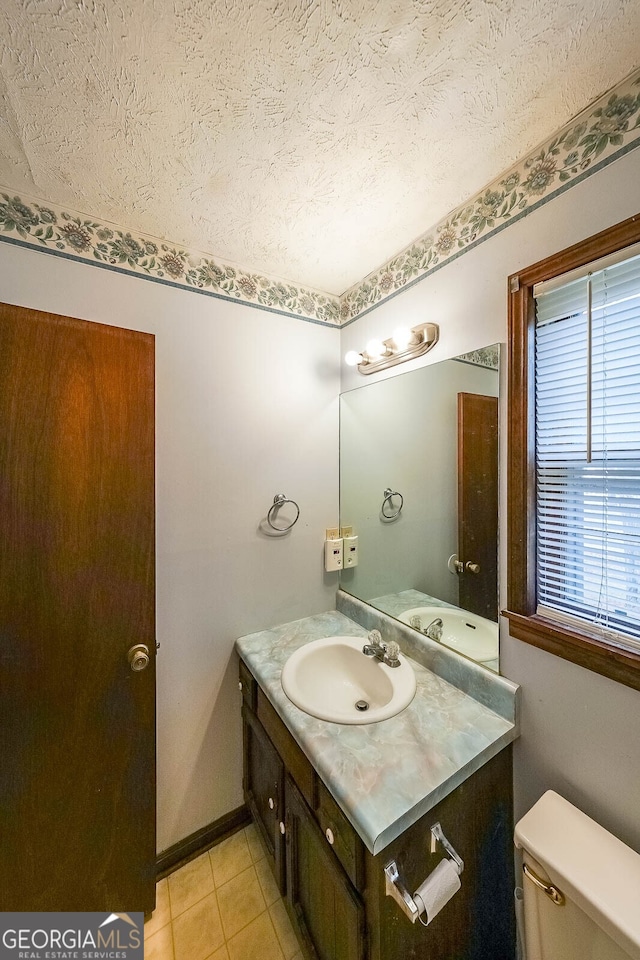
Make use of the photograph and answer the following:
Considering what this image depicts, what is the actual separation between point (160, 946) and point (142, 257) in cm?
244

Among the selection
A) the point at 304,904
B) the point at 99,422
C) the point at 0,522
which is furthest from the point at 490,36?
the point at 304,904

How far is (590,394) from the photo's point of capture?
2.86ft

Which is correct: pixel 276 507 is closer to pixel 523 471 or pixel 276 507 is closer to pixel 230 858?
pixel 523 471

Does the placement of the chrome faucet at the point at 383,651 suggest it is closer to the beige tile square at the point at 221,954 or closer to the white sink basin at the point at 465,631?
the white sink basin at the point at 465,631

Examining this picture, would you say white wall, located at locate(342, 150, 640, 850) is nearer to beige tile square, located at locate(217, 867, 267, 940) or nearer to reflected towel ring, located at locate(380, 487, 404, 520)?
reflected towel ring, located at locate(380, 487, 404, 520)

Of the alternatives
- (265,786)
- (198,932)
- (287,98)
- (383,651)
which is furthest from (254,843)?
(287,98)

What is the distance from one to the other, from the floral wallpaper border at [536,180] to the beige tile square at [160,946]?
8.35ft

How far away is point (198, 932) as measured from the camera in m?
1.13

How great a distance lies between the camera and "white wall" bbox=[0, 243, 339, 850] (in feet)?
4.14

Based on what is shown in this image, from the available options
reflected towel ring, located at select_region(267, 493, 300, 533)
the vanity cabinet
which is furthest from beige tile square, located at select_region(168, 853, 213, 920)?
reflected towel ring, located at select_region(267, 493, 300, 533)

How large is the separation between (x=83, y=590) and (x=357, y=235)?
159 cm

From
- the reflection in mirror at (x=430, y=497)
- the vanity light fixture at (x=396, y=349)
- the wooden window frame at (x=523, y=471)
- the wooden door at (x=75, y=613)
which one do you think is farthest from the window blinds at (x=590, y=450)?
the wooden door at (x=75, y=613)

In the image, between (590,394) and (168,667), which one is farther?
(168,667)

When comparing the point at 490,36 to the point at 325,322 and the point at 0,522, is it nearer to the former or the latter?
Result: the point at 325,322
